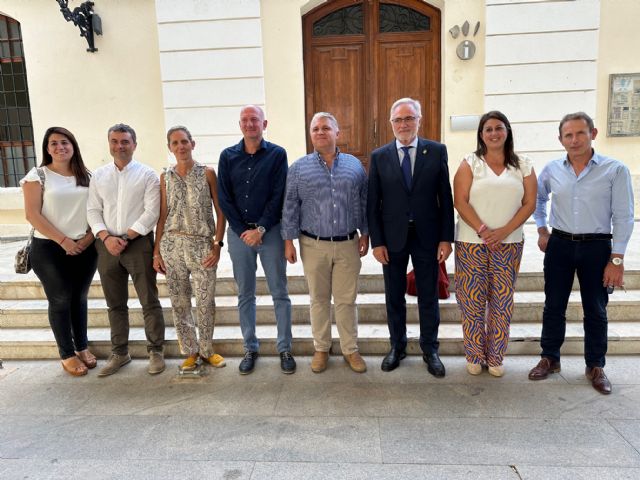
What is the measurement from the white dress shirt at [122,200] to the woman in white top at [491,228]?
2203 mm

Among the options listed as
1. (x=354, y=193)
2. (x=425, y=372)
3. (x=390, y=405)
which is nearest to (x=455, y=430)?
(x=390, y=405)

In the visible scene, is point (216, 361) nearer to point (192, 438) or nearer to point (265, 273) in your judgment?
point (265, 273)

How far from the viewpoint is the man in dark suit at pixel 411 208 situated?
320cm

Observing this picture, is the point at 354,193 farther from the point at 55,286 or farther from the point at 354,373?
the point at 55,286

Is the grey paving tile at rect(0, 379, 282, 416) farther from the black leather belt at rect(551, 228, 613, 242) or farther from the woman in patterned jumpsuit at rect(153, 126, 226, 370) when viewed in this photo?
the black leather belt at rect(551, 228, 613, 242)

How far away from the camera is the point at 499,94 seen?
6.26 meters

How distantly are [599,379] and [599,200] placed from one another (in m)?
1.21

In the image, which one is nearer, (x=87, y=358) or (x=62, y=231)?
(x=62, y=231)

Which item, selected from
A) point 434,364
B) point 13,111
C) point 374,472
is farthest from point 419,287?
point 13,111

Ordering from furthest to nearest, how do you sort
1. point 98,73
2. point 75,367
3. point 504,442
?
point 98,73 < point 75,367 < point 504,442

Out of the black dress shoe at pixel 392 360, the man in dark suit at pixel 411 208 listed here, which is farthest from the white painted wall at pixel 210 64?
the black dress shoe at pixel 392 360

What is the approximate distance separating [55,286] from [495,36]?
5.88 metres

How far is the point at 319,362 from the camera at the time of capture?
3.52 m

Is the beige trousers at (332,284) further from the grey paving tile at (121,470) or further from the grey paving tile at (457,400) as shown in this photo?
the grey paving tile at (121,470)
